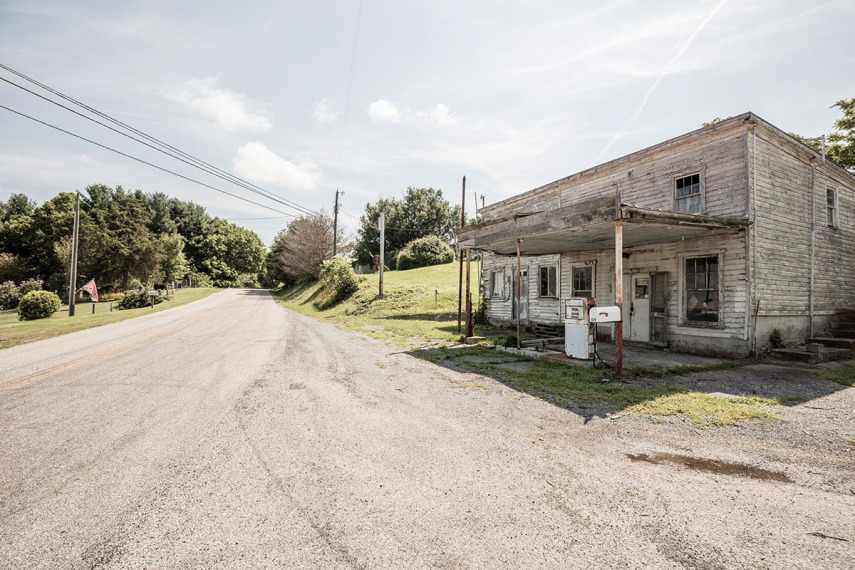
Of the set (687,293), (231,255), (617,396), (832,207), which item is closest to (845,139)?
(832,207)

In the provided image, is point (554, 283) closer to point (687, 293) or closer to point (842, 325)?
point (687, 293)

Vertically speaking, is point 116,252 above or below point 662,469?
above

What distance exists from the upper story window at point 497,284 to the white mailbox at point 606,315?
9.91 metres

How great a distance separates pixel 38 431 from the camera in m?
4.29

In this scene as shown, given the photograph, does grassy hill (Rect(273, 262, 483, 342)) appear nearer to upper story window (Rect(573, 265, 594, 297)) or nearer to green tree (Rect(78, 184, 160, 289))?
upper story window (Rect(573, 265, 594, 297))

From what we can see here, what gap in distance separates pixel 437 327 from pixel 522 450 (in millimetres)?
11711

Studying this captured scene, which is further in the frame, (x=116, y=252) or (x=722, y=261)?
(x=116, y=252)

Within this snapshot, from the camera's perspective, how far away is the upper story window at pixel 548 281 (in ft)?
48.8

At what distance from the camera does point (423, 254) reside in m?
43.0

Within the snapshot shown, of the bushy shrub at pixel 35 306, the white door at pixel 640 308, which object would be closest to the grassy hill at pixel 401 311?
the white door at pixel 640 308

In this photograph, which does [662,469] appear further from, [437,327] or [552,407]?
[437,327]

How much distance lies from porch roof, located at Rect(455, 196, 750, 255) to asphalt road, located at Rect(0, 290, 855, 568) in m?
4.16

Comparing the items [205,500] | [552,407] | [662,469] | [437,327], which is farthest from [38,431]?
[437,327]

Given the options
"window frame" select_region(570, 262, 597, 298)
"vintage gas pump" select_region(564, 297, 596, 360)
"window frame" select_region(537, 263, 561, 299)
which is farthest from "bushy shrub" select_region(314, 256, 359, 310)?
"vintage gas pump" select_region(564, 297, 596, 360)
